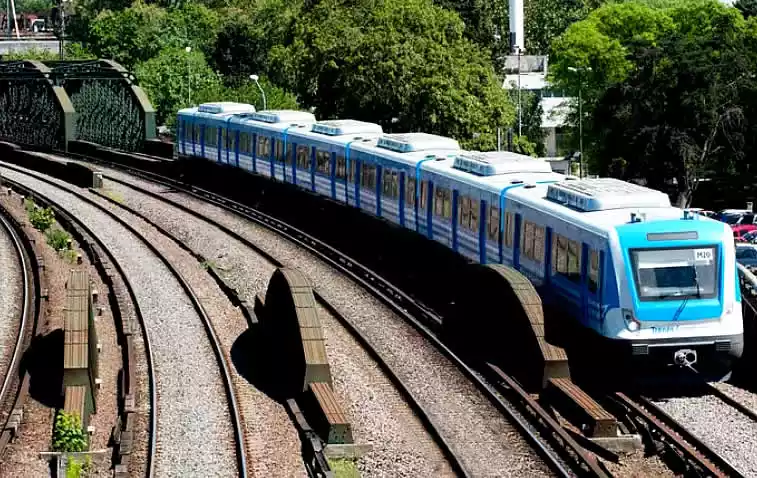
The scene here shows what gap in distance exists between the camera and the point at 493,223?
26.0 meters

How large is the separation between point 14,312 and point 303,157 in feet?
47.8

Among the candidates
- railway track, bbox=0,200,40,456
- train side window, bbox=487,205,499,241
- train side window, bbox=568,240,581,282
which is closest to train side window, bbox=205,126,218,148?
railway track, bbox=0,200,40,456

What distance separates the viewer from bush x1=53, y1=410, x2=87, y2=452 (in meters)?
19.3

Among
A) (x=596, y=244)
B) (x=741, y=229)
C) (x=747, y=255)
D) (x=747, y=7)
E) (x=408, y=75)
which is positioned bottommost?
(x=741, y=229)

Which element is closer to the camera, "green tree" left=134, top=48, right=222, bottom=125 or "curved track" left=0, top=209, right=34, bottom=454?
"curved track" left=0, top=209, right=34, bottom=454

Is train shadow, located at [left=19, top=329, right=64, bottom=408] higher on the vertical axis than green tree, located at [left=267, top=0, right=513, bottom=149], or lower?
lower

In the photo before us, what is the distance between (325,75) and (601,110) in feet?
46.2

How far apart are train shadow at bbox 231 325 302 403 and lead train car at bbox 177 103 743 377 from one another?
435 centimetres

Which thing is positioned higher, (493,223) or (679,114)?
(493,223)

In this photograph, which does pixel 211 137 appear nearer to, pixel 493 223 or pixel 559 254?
pixel 493 223

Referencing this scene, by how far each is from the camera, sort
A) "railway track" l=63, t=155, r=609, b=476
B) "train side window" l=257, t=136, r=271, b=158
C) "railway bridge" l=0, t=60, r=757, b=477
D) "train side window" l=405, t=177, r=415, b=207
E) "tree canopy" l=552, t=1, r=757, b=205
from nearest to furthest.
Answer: "railway track" l=63, t=155, r=609, b=476 → "railway bridge" l=0, t=60, r=757, b=477 → "train side window" l=405, t=177, r=415, b=207 → "train side window" l=257, t=136, r=271, b=158 → "tree canopy" l=552, t=1, r=757, b=205

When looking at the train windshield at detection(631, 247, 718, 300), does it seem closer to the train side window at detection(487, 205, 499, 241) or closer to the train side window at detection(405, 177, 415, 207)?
the train side window at detection(487, 205, 499, 241)

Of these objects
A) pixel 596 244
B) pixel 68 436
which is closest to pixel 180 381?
pixel 68 436

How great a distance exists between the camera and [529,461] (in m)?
18.5
